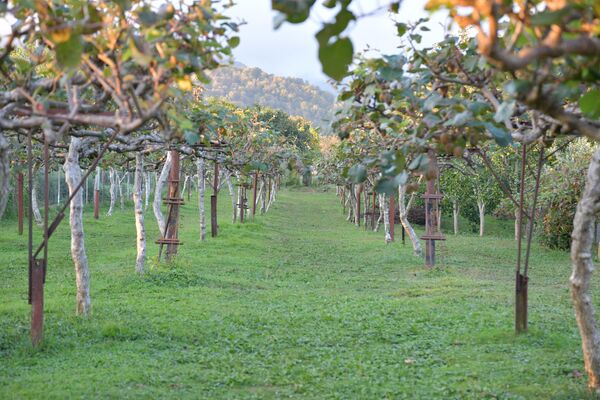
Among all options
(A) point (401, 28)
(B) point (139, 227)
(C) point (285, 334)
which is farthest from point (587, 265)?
(B) point (139, 227)

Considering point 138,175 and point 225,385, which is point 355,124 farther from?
point 138,175

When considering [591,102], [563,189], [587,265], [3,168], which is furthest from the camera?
[563,189]

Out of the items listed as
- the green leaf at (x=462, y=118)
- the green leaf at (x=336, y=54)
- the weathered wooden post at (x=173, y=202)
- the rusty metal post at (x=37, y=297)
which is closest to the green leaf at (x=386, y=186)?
the green leaf at (x=462, y=118)

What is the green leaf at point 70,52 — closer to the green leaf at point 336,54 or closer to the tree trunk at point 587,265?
the green leaf at point 336,54

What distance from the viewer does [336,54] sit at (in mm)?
2385

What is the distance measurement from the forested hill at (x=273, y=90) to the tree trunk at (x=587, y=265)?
4777 inches

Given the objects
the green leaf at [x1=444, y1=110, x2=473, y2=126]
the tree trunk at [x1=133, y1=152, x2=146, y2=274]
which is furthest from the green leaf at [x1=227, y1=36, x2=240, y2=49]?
the tree trunk at [x1=133, y1=152, x2=146, y2=274]

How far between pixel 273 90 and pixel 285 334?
5031 inches

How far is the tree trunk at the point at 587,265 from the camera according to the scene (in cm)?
586

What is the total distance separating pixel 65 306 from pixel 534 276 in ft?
31.8

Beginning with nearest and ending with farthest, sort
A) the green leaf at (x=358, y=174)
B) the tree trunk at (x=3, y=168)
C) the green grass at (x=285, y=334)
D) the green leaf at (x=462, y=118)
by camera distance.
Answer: the green leaf at (x=462, y=118), the green leaf at (x=358, y=174), the tree trunk at (x=3, y=168), the green grass at (x=285, y=334)

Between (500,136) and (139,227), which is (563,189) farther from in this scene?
(500,136)

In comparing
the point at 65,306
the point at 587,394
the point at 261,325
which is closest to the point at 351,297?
the point at 261,325

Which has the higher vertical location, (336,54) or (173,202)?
(336,54)
